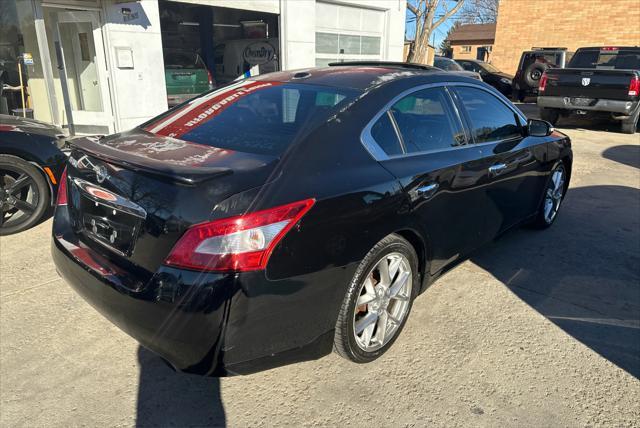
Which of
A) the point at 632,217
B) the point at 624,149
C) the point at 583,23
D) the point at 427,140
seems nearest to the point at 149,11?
the point at 427,140

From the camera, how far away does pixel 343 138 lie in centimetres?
253

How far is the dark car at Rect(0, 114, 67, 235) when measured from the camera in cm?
454

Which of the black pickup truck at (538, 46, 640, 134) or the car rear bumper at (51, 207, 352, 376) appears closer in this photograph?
the car rear bumper at (51, 207, 352, 376)

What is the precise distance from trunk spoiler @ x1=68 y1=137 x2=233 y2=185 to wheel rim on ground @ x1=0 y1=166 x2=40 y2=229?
257 centimetres

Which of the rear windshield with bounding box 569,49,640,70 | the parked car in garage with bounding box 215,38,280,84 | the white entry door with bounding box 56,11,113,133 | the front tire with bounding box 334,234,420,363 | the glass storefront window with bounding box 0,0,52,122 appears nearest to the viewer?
the front tire with bounding box 334,234,420,363

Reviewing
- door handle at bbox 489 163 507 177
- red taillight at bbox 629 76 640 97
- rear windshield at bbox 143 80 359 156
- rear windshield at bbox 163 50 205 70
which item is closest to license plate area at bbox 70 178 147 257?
rear windshield at bbox 143 80 359 156

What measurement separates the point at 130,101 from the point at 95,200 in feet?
24.0

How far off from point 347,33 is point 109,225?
489 inches

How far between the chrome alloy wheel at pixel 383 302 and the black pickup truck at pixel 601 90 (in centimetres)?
1031

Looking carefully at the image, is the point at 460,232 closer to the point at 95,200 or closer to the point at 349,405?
the point at 349,405

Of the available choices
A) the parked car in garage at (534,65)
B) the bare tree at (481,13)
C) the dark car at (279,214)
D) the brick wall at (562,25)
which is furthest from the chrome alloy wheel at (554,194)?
the bare tree at (481,13)

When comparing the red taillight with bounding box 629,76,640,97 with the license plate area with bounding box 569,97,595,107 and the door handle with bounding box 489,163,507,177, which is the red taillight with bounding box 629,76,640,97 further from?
the door handle with bounding box 489,163,507,177

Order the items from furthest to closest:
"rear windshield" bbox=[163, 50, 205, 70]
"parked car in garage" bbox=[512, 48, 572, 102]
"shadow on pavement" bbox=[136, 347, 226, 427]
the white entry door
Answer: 1. "parked car in garage" bbox=[512, 48, 572, 102]
2. "rear windshield" bbox=[163, 50, 205, 70]
3. the white entry door
4. "shadow on pavement" bbox=[136, 347, 226, 427]

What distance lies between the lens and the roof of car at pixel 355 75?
2939 millimetres
